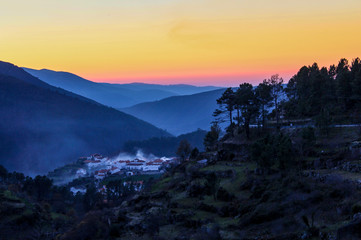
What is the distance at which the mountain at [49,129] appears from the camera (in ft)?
436

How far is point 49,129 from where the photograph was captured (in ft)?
539

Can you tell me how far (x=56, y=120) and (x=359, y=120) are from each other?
173 meters

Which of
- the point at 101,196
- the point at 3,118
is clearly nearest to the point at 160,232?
the point at 101,196

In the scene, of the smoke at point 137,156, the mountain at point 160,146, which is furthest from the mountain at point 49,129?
the smoke at point 137,156

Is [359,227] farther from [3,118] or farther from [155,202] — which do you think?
[3,118]

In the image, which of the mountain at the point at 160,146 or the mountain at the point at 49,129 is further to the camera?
the mountain at the point at 49,129

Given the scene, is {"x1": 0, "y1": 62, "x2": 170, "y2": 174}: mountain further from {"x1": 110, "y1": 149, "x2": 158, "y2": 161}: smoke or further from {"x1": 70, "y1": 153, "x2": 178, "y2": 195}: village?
{"x1": 70, "y1": 153, "x2": 178, "y2": 195}: village

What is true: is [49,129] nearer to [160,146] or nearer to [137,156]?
[137,156]

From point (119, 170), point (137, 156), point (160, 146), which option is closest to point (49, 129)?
point (137, 156)

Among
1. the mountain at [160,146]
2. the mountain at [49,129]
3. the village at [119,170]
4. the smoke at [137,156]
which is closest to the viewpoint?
the village at [119,170]

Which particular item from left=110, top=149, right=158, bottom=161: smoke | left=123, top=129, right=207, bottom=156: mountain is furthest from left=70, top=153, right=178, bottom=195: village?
left=123, top=129, right=207, bottom=156: mountain

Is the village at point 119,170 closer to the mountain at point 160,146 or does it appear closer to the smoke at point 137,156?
the smoke at point 137,156

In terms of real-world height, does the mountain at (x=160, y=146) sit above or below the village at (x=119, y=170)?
above

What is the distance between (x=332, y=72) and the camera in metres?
44.9
